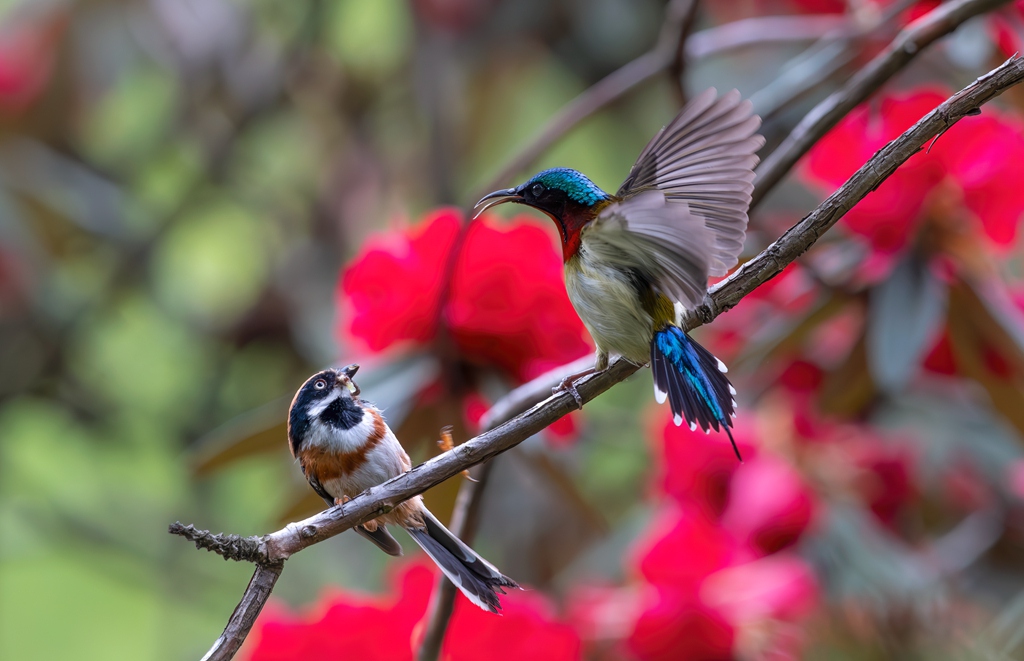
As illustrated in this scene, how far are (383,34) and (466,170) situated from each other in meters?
0.34

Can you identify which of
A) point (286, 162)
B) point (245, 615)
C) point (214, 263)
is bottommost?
point (245, 615)

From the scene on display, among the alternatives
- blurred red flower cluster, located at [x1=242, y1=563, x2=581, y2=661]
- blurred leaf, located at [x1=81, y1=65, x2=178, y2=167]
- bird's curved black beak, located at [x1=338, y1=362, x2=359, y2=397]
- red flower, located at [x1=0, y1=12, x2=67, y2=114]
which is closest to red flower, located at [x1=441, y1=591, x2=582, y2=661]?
blurred red flower cluster, located at [x1=242, y1=563, x2=581, y2=661]

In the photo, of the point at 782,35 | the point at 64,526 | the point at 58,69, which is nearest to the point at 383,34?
the point at 58,69

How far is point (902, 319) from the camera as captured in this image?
0.76 metres

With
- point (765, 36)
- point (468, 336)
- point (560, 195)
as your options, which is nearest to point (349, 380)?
point (560, 195)

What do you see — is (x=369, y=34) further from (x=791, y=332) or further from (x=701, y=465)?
(x=791, y=332)

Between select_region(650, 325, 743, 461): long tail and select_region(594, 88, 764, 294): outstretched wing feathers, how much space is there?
2.0 inches

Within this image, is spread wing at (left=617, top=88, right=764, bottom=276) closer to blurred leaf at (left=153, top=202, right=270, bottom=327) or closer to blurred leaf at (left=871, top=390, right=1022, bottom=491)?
blurred leaf at (left=871, top=390, right=1022, bottom=491)

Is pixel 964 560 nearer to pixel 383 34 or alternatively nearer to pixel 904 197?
pixel 904 197

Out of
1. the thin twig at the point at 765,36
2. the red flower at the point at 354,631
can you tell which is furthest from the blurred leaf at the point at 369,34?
the red flower at the point at 354,631

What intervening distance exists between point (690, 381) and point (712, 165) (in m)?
0.10

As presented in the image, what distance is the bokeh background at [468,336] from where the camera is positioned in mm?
792

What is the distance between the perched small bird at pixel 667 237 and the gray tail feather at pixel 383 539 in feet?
0.41

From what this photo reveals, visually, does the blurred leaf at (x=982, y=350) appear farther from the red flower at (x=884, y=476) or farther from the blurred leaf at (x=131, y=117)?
the blurred leaf at (x=131, y=117)
